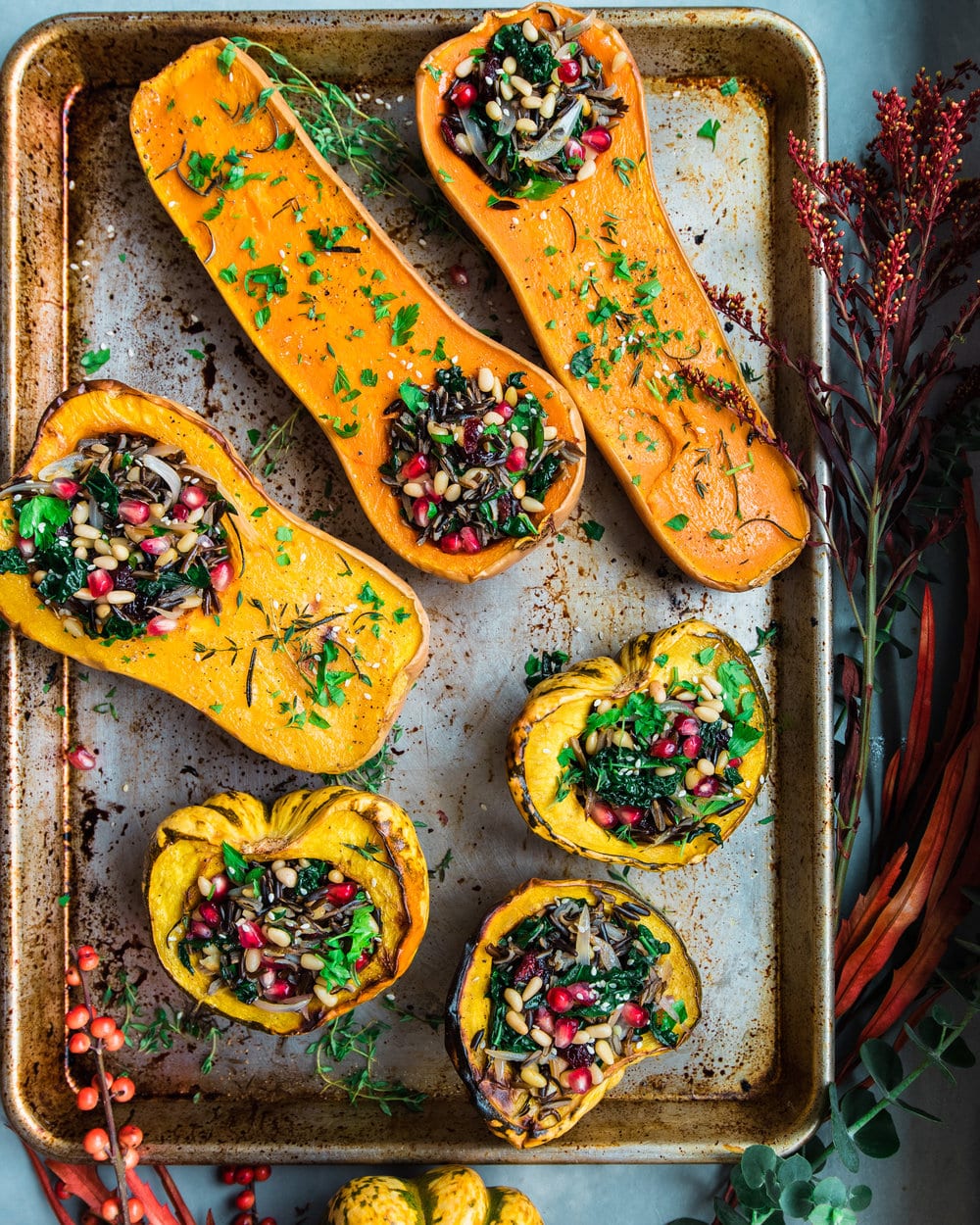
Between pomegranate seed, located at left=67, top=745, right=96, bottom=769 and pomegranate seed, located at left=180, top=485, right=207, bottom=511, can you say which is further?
pomegranate seed, located at left=67, top=745, right=96, bottom=769

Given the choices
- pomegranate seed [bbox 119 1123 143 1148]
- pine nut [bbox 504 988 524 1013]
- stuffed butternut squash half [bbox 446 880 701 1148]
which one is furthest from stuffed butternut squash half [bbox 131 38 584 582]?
pomegranate seed [bbox 119 1123 143 1148]

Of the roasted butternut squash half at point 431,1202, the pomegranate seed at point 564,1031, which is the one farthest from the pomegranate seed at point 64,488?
the roasted butternut squash half at point 431,1202

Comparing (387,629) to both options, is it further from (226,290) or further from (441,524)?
(226,290)

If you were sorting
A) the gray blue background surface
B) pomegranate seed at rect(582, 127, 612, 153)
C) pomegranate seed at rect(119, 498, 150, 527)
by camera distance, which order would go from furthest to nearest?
1. the gray blue background surface
2. pomegranate seed at rect(582, 127, 612, 153)
3. pomegranate seed at rect(119, 498, 150, 527)

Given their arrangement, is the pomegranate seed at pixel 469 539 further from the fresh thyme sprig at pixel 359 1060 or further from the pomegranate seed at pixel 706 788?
the fresh thyme sprig at pixel 359 1060

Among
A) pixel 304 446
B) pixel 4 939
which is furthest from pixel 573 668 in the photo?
pixel 4 939

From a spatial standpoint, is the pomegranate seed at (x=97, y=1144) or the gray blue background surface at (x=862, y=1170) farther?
the gray blue background surface at (x=862, y=1170)

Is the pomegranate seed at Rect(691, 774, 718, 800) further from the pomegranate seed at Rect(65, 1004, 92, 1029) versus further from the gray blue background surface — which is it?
the pomegranate seed at Rect(65, 1004, 92, 1029)
